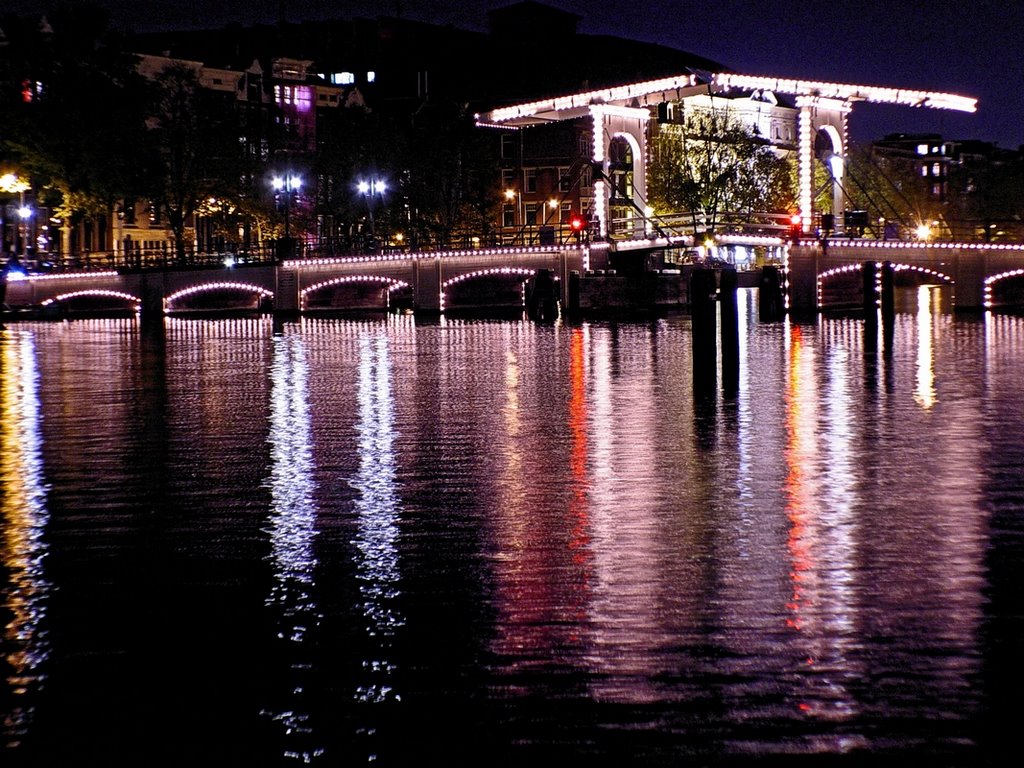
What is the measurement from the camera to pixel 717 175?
3467 inches

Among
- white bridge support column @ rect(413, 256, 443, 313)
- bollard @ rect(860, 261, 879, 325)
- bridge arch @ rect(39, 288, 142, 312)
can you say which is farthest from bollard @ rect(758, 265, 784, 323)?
bridge arch @ rect(39, 288, 142, 312)

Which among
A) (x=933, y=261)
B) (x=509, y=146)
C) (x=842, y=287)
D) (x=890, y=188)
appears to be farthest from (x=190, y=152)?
(x=890, y=188)

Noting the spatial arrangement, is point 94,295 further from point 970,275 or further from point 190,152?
point 970,275

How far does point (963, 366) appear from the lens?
90.9ft

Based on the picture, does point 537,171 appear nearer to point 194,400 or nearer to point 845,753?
point 194,400

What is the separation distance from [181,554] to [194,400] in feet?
42.8

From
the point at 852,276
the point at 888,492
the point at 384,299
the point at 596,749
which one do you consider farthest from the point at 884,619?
the point at 384,299

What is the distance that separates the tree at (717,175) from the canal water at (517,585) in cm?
6618

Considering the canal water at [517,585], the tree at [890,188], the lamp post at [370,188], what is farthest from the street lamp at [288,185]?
the canal water at [517,585]

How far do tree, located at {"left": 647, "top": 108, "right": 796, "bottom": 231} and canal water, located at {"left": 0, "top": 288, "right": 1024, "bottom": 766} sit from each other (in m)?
66.2

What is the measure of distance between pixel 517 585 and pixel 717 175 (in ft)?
266

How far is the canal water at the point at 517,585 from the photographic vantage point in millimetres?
6410

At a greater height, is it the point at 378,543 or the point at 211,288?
the point at 211,288

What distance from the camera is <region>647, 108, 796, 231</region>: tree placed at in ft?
280
